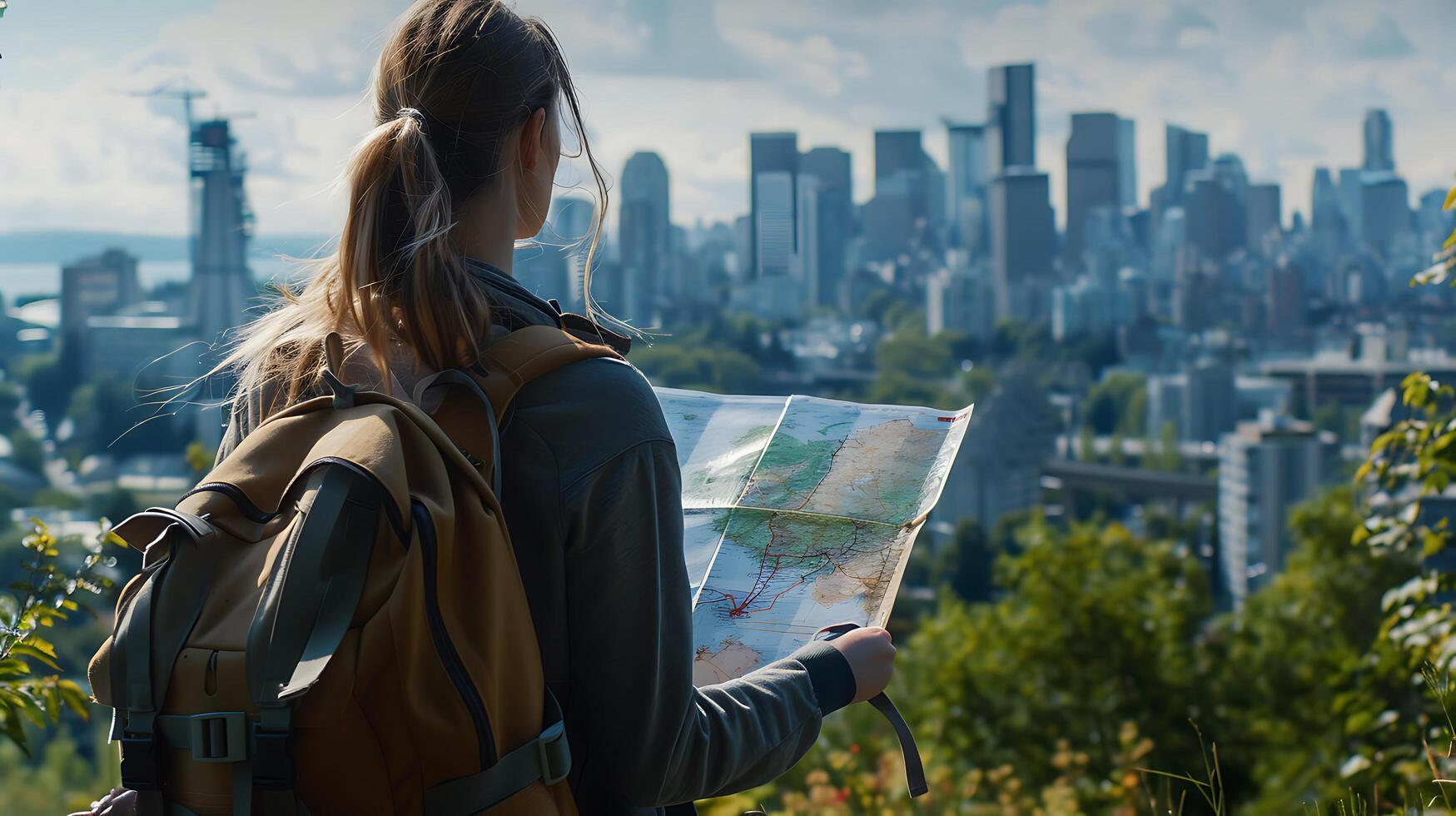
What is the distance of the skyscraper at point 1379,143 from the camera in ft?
191

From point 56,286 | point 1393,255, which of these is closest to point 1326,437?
point 1393,255

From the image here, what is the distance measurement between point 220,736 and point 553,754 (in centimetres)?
22

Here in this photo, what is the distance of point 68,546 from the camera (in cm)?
177

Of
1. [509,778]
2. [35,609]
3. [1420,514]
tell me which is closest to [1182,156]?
[1420,514]

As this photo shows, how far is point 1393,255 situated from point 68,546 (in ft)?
183

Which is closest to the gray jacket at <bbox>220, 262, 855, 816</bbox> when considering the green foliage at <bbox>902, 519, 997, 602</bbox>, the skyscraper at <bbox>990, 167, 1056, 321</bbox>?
the green foliage at <bbox>902, 519, 997, 602</bbox>

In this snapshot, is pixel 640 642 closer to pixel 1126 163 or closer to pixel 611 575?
pixel 611 575

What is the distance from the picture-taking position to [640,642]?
35.4 inches

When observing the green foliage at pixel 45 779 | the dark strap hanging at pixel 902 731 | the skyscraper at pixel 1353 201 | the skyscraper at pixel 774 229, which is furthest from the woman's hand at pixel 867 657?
the skyscraper at pixel 1353 201

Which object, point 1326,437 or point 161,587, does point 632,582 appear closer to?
point 161,587

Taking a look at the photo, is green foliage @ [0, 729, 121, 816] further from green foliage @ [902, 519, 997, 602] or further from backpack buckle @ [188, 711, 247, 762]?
green foliage @ [902, 519, 997, 602]

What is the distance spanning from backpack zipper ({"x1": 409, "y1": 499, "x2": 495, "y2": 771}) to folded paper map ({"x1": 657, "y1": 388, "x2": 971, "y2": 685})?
37 centimetres

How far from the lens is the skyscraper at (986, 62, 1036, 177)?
6350 centimetres

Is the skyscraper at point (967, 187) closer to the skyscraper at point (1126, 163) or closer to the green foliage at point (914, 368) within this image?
the skyscraper at point (1126, 163)
